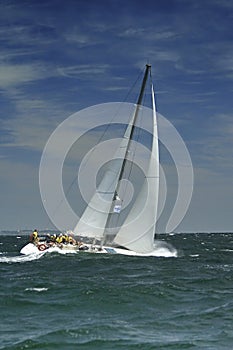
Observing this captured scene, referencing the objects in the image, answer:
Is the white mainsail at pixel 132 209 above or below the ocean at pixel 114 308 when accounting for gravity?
above

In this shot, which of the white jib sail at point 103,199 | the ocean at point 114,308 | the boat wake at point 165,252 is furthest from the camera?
the boat wake at point 165,252

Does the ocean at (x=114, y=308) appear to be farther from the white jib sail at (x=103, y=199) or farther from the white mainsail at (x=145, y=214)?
the white jib sail at (x=103, y=199)

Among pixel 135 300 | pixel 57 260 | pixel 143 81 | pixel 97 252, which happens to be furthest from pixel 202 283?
pixel 143 81

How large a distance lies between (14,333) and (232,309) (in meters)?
8.64

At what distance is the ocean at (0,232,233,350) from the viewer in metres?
17.3

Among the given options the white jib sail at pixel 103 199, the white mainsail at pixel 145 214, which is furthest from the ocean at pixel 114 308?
the white jib sail at pixel 103 199

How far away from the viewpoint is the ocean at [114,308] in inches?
682

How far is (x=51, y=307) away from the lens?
72.9ft

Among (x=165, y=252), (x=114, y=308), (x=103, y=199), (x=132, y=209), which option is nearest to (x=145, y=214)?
(x=132, y=209)

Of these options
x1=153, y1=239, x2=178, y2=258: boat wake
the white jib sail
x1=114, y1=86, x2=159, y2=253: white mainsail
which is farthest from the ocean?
x1=153, y1=239, x2=178, y2=258: boat wake

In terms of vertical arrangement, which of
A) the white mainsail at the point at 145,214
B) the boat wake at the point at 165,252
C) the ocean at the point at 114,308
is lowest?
the ocean at the point at 114,308

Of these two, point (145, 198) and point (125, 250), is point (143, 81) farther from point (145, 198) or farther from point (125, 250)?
point (125, 250)

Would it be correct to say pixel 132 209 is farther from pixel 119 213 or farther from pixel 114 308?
pixel 114 308

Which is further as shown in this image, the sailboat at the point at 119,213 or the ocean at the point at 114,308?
the sailboat at the point at 119,213
